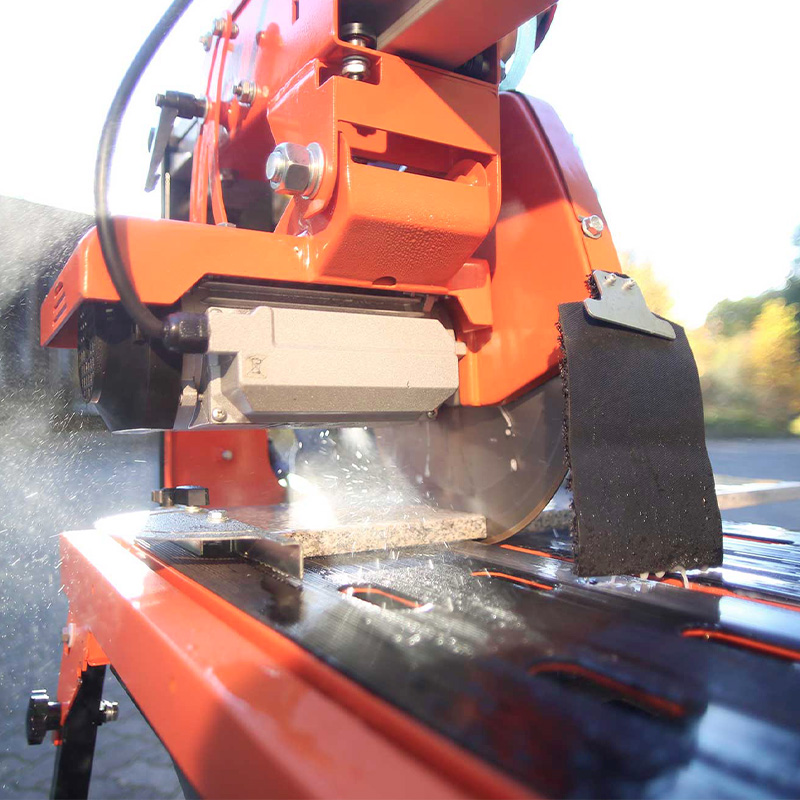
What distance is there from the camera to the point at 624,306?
1105mm

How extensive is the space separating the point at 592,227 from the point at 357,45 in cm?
51

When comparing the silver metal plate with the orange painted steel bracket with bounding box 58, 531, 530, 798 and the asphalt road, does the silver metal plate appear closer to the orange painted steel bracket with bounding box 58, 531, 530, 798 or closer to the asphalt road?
the orange painted steel bracket with bounding box 58, 531, 530, 798

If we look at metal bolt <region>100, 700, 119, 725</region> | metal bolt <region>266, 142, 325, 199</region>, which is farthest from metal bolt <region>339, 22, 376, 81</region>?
metal bolt <region>100, 700, 119, 725</region>

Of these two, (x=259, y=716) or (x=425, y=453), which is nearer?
(x=259, y=716)

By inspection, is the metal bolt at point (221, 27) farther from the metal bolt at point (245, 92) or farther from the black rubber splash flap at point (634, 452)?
the black rubber splash flap at point (634, 452)

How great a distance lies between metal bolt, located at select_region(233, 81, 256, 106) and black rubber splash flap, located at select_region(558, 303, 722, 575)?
0.82 metres

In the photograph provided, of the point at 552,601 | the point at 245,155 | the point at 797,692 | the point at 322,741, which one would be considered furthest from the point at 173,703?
the point at 245,155

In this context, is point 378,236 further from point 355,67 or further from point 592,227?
point 592,227

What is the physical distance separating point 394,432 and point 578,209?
2.42 ft

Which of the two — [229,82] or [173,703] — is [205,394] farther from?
[229,82]

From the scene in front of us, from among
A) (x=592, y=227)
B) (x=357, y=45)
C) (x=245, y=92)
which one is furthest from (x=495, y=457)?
(x=245, y=92)

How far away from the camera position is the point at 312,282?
120cm

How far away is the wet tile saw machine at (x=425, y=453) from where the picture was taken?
0.60 m

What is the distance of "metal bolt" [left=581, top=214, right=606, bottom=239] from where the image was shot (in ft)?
3.97
